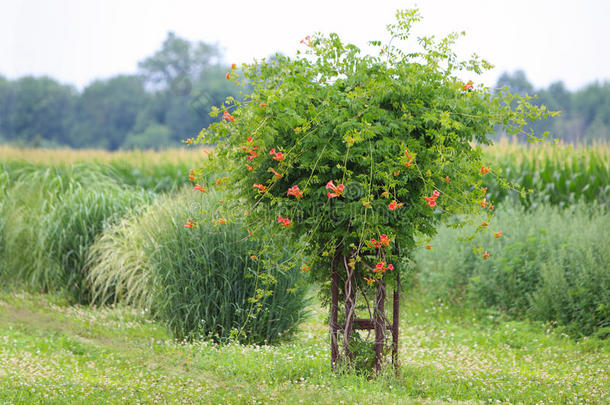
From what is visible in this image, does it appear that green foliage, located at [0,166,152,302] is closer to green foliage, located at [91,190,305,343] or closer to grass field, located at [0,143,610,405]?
grass field, located at [0,143,610,405]

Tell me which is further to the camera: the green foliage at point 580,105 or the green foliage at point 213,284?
the green foliage at point 580,105

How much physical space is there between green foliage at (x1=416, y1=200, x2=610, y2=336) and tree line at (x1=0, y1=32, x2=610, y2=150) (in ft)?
69.2

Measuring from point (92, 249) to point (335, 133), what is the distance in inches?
212

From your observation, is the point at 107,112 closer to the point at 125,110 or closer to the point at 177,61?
the point at 125,110

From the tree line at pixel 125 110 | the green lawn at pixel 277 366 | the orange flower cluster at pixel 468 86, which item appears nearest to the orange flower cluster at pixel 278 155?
the orange flower cluster at pixel 468 86

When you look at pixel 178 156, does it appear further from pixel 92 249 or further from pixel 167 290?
pixel 167 290

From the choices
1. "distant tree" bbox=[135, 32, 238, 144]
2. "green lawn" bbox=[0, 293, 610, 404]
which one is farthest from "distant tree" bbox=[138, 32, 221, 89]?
"green lawn" bbox=[0, 293, 610, 404]

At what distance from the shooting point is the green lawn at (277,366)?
422 centimetres

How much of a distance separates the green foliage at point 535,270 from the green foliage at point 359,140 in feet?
10.3

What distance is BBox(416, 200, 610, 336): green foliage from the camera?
21.5 feet

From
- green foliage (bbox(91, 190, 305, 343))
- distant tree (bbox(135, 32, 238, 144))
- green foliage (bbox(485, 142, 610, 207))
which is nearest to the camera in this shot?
green foliage (bbox(91, 190, 305, 343))

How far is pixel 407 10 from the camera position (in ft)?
13.6

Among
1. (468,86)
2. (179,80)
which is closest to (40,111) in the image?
(179,80)

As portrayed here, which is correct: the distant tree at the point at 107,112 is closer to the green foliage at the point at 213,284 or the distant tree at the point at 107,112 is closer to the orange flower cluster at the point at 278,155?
the green foliage at the point at 213,284
